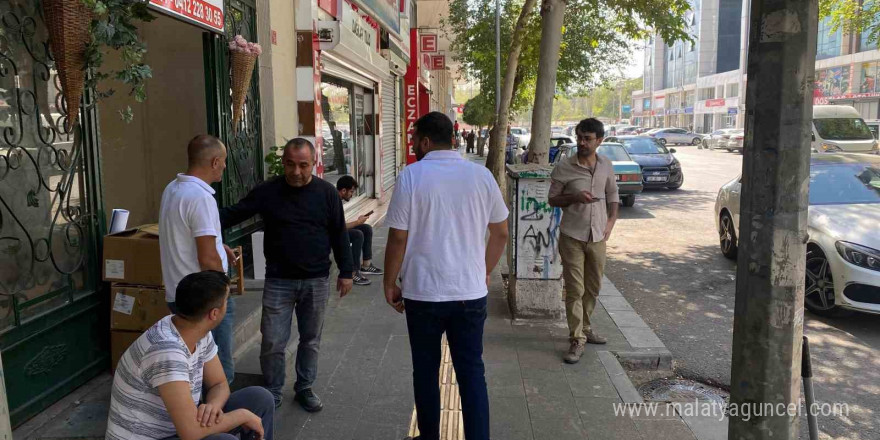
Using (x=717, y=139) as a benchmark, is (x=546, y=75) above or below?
above

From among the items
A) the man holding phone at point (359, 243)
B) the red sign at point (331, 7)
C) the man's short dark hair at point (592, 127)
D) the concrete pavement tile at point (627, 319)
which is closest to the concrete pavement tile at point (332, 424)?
the man holding phone at point (359, 243)

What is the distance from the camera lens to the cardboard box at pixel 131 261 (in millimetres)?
4129

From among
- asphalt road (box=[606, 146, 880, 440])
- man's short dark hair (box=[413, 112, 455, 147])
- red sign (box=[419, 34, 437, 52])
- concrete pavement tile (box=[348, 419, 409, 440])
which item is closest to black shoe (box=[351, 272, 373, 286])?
asphalt road (box=[606, 146, 880, 440])

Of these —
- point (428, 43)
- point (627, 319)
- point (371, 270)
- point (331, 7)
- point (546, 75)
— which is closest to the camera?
point (627, 319)

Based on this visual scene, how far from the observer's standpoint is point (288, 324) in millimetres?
4109

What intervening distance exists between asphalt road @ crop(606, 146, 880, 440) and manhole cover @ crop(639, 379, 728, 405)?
6.6 inches

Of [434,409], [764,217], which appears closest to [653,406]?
[434,409]

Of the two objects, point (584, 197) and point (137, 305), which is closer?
point (137, 305)

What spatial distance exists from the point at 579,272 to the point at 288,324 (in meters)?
2.32

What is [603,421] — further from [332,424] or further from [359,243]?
[359,243]

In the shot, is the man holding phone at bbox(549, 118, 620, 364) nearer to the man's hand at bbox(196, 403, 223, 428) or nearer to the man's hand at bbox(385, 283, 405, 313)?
the man's hand at bbox(385, 283, 405, 313)

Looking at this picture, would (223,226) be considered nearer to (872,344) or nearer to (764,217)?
(764,217)

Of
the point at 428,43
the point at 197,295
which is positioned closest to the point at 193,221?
the point at 197,295

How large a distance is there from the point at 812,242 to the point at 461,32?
16.4 meters
